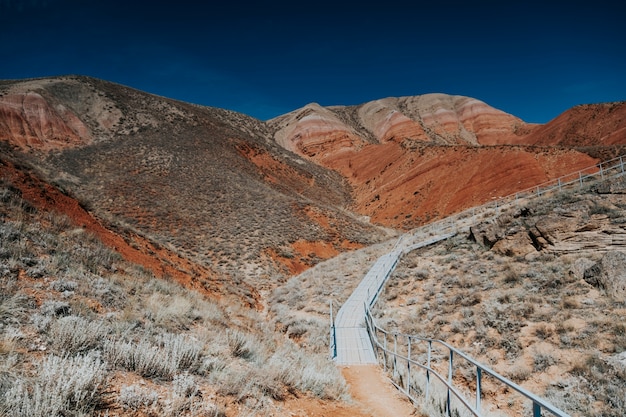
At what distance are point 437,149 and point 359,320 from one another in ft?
149

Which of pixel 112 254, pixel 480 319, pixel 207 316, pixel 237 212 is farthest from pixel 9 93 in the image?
pixel 480 319

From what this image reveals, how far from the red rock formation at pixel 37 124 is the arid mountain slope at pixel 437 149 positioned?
145 ft

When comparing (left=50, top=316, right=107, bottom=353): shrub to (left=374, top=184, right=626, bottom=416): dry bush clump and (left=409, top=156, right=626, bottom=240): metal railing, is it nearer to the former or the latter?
(left=374, top=184, right=626, bottom=416): dry bush clump

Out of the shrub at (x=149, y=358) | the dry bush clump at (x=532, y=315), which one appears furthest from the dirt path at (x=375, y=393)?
the shrub at (x=149, y=358)

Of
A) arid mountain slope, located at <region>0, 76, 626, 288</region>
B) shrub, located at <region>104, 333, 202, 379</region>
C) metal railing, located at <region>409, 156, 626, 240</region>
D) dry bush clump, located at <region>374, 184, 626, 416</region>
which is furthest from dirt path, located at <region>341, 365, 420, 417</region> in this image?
metal railing, located at <region>409, 156, 626, 240</region>

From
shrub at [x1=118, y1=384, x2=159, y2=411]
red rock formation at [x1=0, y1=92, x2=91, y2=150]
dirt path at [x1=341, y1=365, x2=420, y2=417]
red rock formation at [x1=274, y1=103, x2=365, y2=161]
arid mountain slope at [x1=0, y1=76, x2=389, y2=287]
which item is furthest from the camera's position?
red rock formation at [x1=274, y1=103, x2=365, y2=161]

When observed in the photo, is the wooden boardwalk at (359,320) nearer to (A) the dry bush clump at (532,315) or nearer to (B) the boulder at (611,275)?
(A) the dry bush clump at (532,315)

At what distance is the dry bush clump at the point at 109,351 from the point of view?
305 centimetres

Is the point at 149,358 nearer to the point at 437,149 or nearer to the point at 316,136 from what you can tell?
the point at 437,149

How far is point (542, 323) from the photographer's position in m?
8.24

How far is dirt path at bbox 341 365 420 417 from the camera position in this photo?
5562 millimetres

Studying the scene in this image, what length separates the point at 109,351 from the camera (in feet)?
12.9

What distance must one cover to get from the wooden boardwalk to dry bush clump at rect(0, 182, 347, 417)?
8.85 feet

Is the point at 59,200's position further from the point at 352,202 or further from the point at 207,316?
the point at 352,202
